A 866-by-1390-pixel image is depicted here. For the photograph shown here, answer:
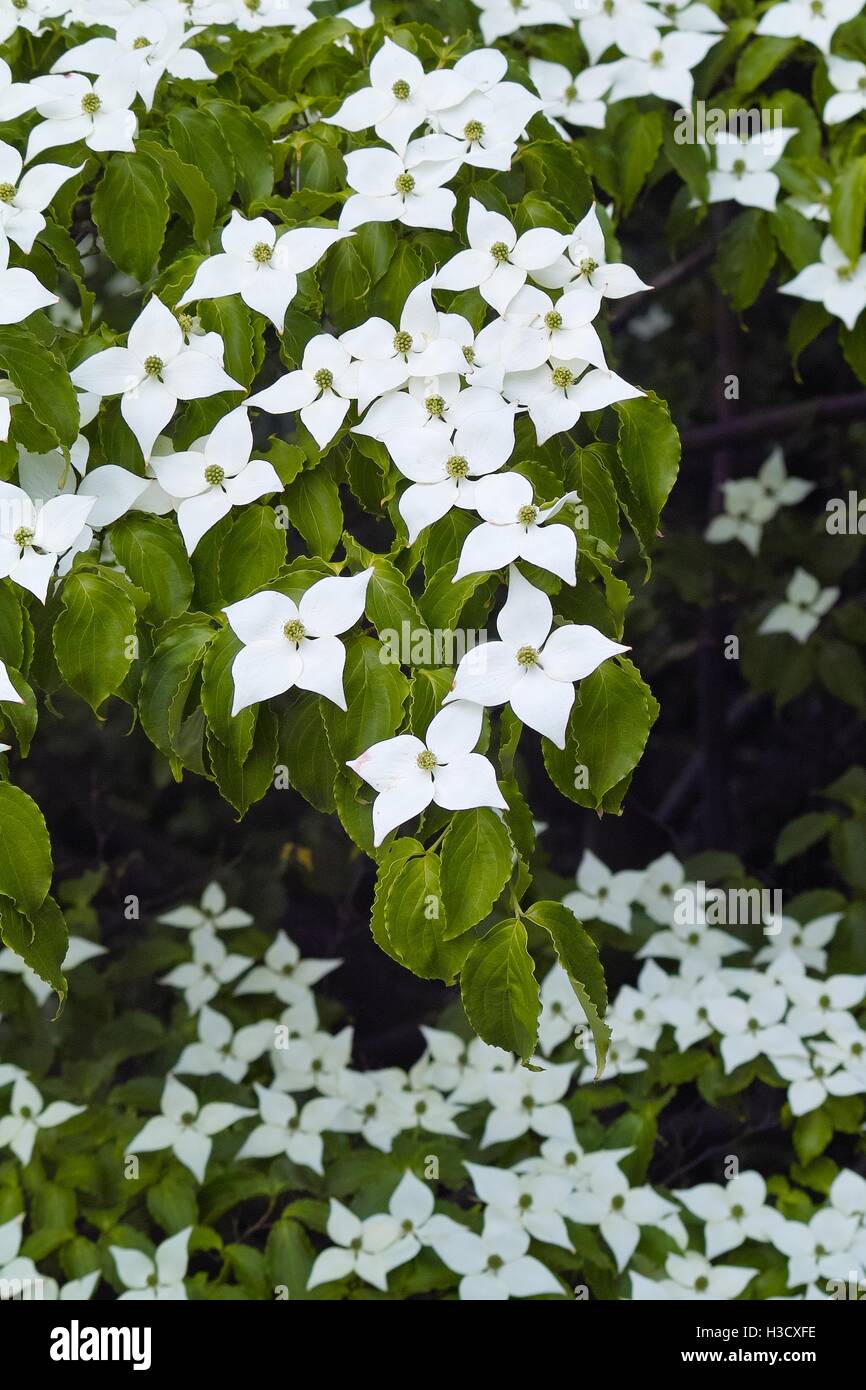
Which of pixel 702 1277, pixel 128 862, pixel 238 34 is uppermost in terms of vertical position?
pixel 238 34

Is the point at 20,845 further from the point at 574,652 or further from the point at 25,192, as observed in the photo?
the point at 25,192

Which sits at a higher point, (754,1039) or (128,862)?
(128,862)

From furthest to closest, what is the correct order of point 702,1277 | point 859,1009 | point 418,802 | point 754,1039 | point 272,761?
point 859,1009 < point 754,1039 < point 702,1277 < point 272,761 < point 418,802

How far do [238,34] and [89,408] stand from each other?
1.78ft

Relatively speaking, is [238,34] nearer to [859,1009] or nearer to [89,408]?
[89,408]

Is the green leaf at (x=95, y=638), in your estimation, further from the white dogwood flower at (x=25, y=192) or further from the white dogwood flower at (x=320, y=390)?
the white dogwood flower at (x=25, y=192)

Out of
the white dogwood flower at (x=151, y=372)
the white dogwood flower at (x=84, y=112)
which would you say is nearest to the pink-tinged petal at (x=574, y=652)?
the white dogwood flower at (x=151, y=372)

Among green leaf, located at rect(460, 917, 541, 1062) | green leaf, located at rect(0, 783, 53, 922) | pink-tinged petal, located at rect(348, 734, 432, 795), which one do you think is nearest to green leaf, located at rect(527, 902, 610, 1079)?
green leaf, located at rect(460, 917, 541, 1062)

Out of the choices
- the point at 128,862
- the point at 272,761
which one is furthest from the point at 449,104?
the point at 128,862

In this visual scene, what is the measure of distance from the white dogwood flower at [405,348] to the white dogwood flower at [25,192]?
0.27 meters

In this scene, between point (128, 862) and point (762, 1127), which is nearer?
point (762, 1127)

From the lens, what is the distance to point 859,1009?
1.92m

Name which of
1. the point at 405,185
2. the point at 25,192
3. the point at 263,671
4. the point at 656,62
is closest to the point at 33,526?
the point at 263,671

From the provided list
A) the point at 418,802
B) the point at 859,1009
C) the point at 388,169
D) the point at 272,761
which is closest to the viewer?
A: the point at 418,802
